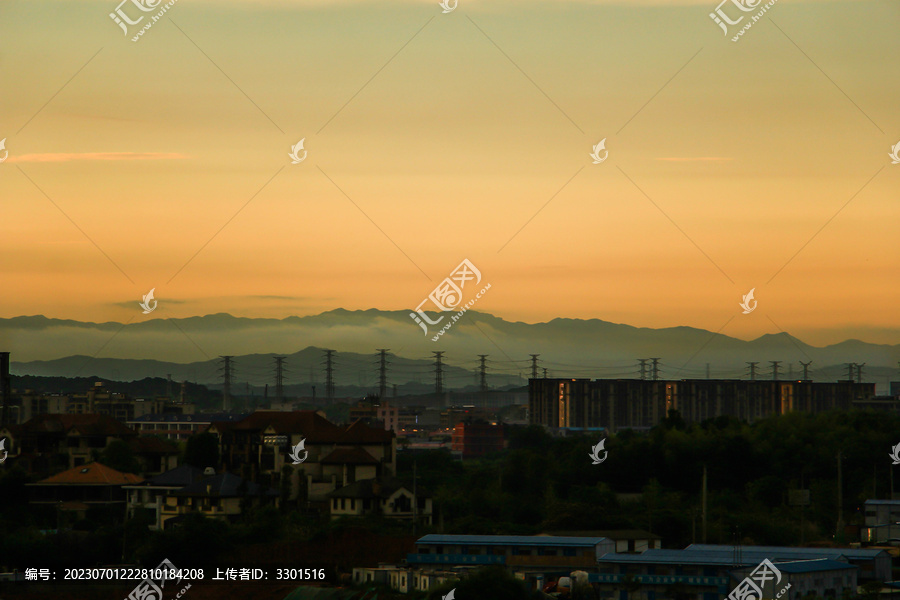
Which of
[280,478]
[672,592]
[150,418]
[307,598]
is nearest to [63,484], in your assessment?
[280,478]

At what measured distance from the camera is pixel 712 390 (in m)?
82.6

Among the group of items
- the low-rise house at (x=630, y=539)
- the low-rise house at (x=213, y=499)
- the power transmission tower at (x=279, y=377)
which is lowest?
the low-rise house at (x=630, y=539)

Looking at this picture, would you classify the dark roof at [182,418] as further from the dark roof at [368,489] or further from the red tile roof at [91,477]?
the dark roof at [368,489]

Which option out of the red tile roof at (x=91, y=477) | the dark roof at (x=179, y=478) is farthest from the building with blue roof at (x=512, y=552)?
the red tile roof at (x=91, y=477)

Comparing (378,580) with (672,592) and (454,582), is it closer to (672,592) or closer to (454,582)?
(454,582)

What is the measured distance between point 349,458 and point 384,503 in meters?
4.02

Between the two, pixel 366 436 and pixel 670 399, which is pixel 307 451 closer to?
pixel 366 436

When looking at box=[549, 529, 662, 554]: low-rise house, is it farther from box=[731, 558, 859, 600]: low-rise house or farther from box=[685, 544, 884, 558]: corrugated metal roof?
box=[731, 558, 859, 600]: low-rise house

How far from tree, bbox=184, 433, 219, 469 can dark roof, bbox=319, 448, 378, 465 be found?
3.69 meters

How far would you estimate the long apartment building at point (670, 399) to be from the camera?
81312 millimetres

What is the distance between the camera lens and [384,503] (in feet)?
103

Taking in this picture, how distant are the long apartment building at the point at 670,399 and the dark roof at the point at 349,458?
46.7 metres

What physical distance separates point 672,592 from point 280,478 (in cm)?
1797

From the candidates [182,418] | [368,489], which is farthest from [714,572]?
[182,418]
